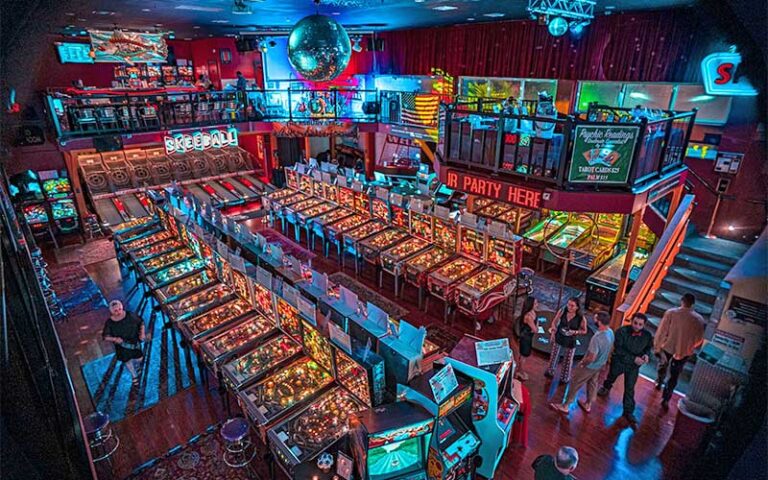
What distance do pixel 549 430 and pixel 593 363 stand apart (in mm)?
1078

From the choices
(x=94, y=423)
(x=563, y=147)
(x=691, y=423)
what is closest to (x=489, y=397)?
(x=691, y=423)

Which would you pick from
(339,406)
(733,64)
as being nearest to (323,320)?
(339,406)

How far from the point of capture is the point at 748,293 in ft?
14.7

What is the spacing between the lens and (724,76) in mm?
7383

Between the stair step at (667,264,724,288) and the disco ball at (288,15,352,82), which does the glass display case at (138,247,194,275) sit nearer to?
the disco ball at (288,15,352,82)

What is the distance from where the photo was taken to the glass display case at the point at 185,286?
694cm

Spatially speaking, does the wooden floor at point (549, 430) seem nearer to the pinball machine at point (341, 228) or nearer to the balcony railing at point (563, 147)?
the balcony railing at point (563, 147)

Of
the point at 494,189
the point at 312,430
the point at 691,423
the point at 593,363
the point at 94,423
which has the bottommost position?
the point at 94,423

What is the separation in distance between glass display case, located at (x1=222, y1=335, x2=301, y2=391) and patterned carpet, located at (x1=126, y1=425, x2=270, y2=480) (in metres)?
0.88

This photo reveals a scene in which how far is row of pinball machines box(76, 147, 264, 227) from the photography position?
12.7 meters

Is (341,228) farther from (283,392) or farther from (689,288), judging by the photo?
(689,288)

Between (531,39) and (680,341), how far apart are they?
9.28 m

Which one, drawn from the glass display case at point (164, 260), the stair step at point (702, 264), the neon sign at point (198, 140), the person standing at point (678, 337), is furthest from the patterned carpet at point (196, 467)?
the neon sign at point (198, 140)

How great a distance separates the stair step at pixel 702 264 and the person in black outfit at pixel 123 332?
9.71m
